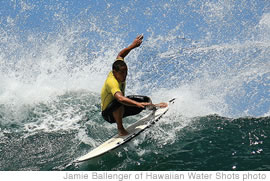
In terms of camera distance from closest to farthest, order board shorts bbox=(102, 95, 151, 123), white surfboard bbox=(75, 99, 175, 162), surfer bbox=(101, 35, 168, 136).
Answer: surfer bbox=(101, 35, 168, 136) → white surfboard bbox=(75, 99, 175, 162) → board shorts bbox=(102, 95, 151, 123)

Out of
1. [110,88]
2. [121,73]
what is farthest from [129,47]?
[110,88]

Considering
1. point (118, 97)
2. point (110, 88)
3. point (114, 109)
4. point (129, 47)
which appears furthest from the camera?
point (129, 47)

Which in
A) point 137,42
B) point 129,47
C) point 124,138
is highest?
point 137,42

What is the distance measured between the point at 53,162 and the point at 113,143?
3.93 feet

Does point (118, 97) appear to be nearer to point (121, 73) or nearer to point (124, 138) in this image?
point (121, 73)

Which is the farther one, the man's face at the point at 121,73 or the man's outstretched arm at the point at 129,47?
the man's outstretched arm at the point at 129,47

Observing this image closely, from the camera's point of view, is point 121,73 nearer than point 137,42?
Yes

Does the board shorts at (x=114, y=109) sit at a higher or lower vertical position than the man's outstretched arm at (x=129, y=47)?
lower

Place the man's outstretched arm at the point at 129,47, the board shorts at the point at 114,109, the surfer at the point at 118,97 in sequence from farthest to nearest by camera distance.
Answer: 1. the man's outstretched arm at the point at 129,47
2. the board shorts at the point at 114,109
3. the surfer at the point at 118,97

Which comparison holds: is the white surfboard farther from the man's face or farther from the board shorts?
the man's face

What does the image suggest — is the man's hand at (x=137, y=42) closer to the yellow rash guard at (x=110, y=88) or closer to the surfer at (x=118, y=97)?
the surfer at (x=118, y=97)

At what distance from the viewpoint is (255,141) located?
6262 mm

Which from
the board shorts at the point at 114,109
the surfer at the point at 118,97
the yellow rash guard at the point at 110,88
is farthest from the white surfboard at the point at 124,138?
the yellow rash guard at the point at 110,88

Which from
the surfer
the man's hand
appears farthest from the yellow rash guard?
the man's hand
